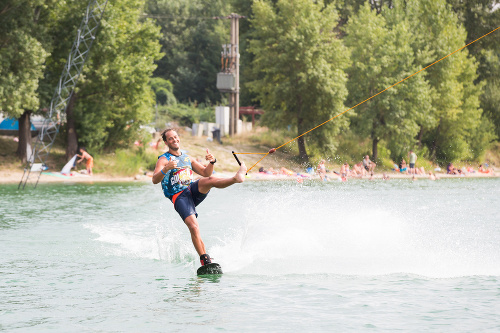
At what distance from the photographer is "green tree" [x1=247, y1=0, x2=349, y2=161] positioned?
40.0m

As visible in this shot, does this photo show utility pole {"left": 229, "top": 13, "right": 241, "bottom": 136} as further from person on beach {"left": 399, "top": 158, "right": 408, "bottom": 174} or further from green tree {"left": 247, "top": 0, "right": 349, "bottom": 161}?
person on beach {"left": 399, "top": 158, "right": 408, "bottom": 174}

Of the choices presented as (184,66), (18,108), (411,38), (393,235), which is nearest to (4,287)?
(393,235)

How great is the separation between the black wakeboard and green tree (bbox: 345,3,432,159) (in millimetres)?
32597

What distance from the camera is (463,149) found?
46.2 m

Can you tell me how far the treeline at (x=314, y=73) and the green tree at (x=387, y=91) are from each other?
74 millimetres

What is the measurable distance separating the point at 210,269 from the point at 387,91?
34621 millimetres

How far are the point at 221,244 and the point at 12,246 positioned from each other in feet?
12.4

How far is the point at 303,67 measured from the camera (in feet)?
133

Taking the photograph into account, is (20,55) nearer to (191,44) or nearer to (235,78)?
(235,78)

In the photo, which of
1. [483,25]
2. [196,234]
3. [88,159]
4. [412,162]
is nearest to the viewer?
[196,234]

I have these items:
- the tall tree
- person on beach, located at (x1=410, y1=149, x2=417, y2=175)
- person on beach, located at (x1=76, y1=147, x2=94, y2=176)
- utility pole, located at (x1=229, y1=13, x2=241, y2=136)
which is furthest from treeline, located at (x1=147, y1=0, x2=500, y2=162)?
person on beach, located at (x1=76, y1=147, x2=94, y2=176)

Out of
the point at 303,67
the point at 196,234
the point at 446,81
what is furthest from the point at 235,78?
the point at 196,234

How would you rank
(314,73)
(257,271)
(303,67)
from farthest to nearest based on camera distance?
1. (303,67)
2. (314,73)
3. (257,271)

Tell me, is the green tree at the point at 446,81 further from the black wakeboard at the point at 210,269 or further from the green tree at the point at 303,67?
the black wakeboard at the point at 210,269
